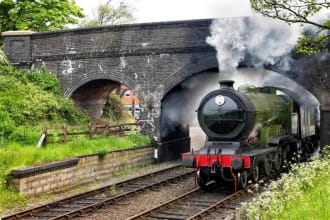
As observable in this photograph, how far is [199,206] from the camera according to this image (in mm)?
10945

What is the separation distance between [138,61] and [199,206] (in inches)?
381

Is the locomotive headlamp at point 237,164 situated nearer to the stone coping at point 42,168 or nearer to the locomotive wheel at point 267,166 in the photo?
the locomotive wheel at point 267,166

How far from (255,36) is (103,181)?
291 inches

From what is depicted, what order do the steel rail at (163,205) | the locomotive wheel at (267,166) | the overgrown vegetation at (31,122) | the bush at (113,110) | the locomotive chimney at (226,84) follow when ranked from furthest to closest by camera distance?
1. the bush at (113,110)
2. the locomotive wheel at (267,166)
3. the locomotive chimney at (226,84)
4. the overgrown vegetation at (31,122)
5. the steel rail at (163,205)

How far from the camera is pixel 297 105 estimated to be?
16094mm

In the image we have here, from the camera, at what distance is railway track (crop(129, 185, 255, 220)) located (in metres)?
9.80

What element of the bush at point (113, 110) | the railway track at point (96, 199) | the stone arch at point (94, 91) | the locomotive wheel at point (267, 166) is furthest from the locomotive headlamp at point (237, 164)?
the bush at point (113, 110)

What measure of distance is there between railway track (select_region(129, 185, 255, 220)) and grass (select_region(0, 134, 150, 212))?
3.51 metres

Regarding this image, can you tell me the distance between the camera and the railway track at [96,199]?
996 centimetres

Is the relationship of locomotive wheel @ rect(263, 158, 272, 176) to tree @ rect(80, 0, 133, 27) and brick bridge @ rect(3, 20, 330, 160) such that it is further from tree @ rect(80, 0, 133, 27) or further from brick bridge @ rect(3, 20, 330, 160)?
tree @ rect(80, 0, 133, 27)

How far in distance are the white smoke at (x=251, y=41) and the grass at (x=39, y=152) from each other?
4808mm

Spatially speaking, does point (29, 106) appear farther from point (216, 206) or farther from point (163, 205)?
point (216, 206)

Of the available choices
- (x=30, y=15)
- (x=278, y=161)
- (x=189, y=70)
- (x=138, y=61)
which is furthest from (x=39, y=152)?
(x=30, y=15)

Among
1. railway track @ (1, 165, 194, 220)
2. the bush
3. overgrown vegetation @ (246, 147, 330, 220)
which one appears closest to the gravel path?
railway track @ (1, 165, 194, 220)
